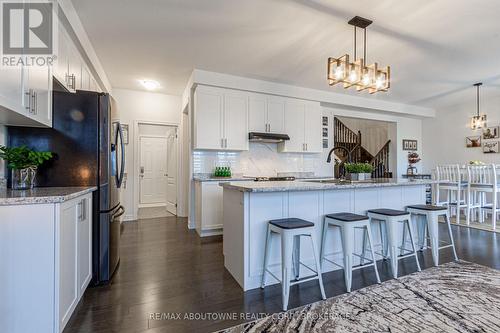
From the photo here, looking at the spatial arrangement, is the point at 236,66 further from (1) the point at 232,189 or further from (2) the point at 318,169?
(2) the point at 318,169

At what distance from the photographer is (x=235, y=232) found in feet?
8.00

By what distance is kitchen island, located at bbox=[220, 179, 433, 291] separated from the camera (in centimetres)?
225

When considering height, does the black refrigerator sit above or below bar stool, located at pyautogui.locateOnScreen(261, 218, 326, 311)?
above

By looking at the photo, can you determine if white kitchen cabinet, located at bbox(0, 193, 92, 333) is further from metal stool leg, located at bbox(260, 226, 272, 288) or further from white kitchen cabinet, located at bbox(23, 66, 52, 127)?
metal stool leg, located at bbox(260, 226, 272, 288)

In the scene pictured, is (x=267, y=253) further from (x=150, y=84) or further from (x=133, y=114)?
(x=133, y=114)

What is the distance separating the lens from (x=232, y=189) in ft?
8.07

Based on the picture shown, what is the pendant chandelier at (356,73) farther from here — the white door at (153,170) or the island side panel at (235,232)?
the white door at (153,170)

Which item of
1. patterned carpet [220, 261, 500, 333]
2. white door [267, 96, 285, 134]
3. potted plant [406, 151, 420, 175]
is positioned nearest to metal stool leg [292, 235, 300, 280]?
patterned carpet [220, 261, 500, 333]

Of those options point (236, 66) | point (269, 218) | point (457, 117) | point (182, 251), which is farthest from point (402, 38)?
point (457, 117)

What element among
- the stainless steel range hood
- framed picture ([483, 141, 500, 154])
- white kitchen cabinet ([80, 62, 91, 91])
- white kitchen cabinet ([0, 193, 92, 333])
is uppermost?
white kitchen cabinet ([80, 62, 91, 91])

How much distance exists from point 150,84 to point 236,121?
1.88 m

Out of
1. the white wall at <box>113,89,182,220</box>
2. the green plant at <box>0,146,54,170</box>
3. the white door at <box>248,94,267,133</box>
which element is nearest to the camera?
the green plant at <box>0,146,54,170</box>

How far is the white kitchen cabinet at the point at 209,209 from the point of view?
4.00 metres

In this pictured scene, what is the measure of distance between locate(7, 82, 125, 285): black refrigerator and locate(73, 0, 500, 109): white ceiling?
111cm
